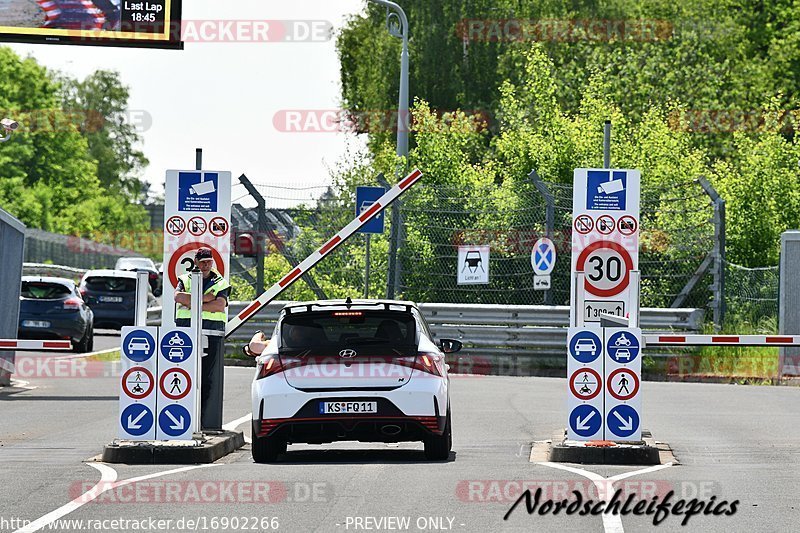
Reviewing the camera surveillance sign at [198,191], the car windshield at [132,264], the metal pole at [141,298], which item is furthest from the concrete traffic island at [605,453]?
the car windshield at [132,264]

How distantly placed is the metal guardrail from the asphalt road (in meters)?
8.09

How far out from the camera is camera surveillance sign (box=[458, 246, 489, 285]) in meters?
30.5

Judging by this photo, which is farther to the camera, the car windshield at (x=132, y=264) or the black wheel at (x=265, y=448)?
the car windshield at (x=132, y=264)

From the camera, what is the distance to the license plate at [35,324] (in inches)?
1307

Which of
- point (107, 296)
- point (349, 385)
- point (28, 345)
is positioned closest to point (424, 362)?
point (349, 385)

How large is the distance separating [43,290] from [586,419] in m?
21.2

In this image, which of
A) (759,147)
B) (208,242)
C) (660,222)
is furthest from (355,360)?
(759,147)

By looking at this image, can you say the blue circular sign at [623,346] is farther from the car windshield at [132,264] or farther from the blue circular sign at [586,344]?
the car windshield at [132,264]

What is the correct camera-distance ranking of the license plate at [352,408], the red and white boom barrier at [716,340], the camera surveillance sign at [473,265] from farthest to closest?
the camera surveillance sign at [473,265]
the red and white boom barrier at [716,340]
the license plate at [352,408]

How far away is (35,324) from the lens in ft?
109

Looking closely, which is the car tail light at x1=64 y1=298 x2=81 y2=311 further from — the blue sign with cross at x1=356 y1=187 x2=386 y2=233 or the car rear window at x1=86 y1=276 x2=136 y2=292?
the car rear window at x1=86 y1=276 x2=136 y2=292

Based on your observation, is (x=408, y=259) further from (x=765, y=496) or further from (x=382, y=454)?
(x=765, y=496)

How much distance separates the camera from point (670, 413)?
66.1 feet

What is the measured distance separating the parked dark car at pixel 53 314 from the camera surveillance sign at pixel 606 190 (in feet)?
61.3
